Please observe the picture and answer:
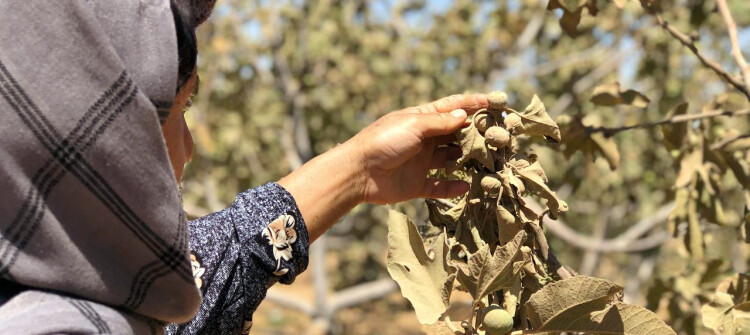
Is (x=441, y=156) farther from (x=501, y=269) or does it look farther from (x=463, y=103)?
(x=501, y=269)

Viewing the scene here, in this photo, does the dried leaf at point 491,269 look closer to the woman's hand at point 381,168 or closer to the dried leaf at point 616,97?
the woman's hand at point 381,168

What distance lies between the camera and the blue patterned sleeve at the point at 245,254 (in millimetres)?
1388

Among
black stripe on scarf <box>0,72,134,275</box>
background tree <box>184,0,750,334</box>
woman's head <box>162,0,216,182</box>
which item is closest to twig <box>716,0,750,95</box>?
woman's head <box>162,0,216,182</box>

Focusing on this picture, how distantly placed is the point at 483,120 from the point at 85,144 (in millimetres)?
524

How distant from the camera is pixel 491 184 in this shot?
3.40 feet

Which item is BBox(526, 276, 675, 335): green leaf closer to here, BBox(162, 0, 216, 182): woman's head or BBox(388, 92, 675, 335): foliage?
BBox(388, 92, 675, 335): foliage

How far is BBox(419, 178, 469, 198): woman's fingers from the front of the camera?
1.31 m

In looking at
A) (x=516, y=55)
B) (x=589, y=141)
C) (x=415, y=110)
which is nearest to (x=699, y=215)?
(x=589, y=141)

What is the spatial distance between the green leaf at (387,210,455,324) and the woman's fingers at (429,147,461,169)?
29cm

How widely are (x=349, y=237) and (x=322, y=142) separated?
0.96m

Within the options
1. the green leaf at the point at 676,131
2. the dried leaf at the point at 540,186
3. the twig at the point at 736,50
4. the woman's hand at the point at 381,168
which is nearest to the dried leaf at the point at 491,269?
the dried leaf at the point at 540,186

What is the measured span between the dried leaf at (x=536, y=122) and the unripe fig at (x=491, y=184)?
10 centimetres

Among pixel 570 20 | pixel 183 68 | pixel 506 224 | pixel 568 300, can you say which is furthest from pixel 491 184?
pixel 570 20

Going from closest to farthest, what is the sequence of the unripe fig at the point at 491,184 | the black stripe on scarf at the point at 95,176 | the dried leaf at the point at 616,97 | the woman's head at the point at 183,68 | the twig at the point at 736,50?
1. the black stripe on scarf at the point at 95,176
2. the woman's head at the point at 183,68
3. the unripe fig at the point at 491,184
4. the twig at the point at 736,50
5. the dried leaf at the point at 616,97
